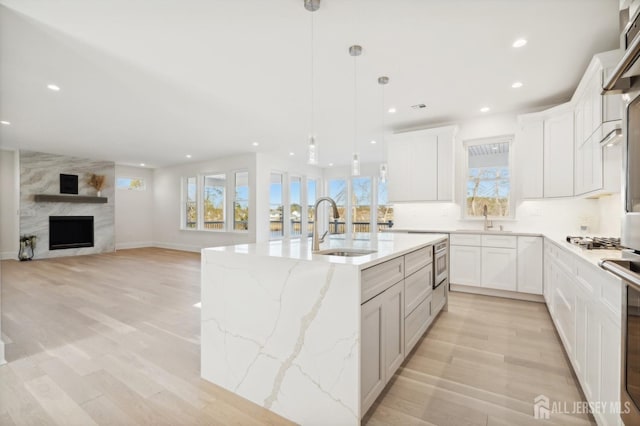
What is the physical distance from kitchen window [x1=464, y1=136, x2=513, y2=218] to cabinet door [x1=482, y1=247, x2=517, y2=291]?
0.73 m

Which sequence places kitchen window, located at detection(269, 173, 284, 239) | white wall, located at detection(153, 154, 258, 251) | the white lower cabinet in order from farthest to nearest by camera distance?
kitchen window, located at detection(269, 173, 284, 239)
white wall, located at detection(153, 154, 258, 251)
the white lower cabinet

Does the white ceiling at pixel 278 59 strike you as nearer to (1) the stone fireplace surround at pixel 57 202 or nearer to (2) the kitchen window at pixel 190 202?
(1) the stone fireplace surround at pixel 57 202

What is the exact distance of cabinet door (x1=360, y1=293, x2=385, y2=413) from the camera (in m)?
1.57

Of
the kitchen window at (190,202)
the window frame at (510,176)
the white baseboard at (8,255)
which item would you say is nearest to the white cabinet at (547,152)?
the window frame at (510,176)

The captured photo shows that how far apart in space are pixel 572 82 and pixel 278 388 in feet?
14.2

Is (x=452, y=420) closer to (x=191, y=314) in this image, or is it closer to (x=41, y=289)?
(x=191, y=314)

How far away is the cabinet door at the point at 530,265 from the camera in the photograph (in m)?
3.78

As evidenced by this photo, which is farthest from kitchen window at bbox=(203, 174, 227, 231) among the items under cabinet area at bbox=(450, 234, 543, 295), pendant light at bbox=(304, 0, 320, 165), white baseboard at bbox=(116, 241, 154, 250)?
under cabinet area at bbox=(450, 234, 543, 295)

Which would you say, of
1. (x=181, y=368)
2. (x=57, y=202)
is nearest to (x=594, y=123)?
(x=181, y=368)

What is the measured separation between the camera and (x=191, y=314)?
10.9ft

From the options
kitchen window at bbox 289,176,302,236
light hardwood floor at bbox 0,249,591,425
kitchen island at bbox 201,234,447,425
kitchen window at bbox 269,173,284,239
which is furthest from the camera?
kitchen window at bbox 289,176,302,236

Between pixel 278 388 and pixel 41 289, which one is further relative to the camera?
pixel 41 289

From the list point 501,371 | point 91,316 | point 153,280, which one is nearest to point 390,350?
point 501,371

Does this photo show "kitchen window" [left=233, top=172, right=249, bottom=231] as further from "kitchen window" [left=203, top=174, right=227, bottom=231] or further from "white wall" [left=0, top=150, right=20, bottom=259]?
"white wall" [left=0, top=150, right=20, bottom=259]
